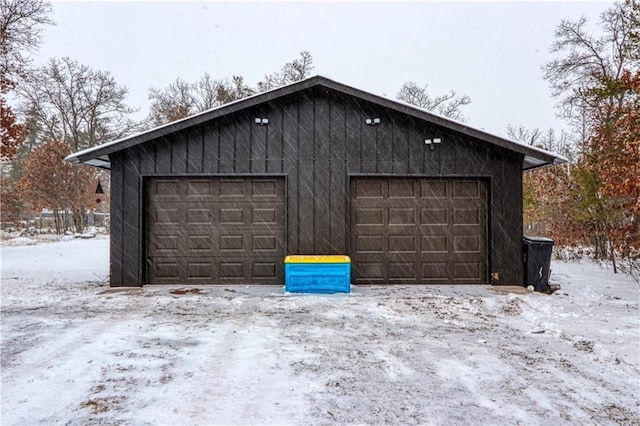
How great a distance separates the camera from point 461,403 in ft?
9.31

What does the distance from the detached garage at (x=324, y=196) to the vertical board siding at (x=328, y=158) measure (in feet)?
0.07

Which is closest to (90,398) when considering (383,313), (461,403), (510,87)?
(461,403)

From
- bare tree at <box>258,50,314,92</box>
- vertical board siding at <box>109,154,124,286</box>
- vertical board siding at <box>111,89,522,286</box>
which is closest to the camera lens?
vertical board siding at <box>109,154,124,286</box>

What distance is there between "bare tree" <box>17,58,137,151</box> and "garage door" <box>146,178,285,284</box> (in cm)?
1871

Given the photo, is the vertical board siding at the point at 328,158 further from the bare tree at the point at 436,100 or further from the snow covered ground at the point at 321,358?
the bare tree at the point at 436,100

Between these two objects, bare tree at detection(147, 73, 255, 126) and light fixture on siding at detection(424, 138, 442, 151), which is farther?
bare tree at detection(147, 73, 255, 126)

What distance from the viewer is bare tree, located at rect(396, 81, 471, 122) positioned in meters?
24.0

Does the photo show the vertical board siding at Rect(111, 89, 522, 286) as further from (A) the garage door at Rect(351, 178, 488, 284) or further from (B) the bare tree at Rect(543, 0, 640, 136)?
(B) the bare tree at Rect(543, 0, 640, 136)

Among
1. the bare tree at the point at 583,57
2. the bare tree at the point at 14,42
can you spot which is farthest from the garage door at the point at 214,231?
the bare tree at the point at 583,57

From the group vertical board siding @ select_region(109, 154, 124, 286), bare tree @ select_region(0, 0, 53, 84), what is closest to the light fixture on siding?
vertical board siding @ select_region(109, 154, 124, 286)

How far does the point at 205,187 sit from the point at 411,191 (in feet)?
14.0

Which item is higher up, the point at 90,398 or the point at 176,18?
the point at 176,18

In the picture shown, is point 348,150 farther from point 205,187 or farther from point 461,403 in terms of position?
point 461,403

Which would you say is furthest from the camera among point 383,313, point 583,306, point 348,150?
point 348,150
